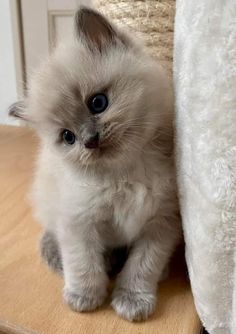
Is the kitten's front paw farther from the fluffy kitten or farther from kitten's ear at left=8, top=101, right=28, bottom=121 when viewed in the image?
kitten's ear at left=8, top=101, right=28, bottom=121

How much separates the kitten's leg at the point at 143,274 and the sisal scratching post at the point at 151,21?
38 cm

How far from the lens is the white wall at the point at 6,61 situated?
1.91 meters

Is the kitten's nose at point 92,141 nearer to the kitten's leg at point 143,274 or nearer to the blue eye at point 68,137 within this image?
the blue eye at point 68,137

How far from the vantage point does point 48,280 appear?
0.81 metres

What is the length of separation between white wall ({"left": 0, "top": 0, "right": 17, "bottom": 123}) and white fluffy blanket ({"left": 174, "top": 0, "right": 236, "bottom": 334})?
55.1 inches

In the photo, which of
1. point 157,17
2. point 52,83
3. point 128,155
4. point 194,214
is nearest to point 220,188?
point 194,214

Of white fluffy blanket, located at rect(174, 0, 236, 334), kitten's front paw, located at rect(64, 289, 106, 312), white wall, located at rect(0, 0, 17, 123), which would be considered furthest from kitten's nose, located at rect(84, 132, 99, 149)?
white wall, located at rect(0, 0, 17, 123)

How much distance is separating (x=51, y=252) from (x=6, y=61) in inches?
52.7

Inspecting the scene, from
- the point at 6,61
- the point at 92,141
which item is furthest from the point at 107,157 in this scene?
the point at 6,61

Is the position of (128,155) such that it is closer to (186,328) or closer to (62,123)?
(62,123)

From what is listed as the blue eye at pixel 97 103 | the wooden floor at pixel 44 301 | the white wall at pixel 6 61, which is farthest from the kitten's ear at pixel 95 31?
the white wall at pixel 6 61

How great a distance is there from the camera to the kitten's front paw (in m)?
0.71

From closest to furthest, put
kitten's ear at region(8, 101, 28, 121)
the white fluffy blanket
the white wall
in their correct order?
the white fluffy blanket → kitten's ear at region(8, 101, 28, 121) → the white wall

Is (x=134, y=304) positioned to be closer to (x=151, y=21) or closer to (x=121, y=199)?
(x=121, y=199)
